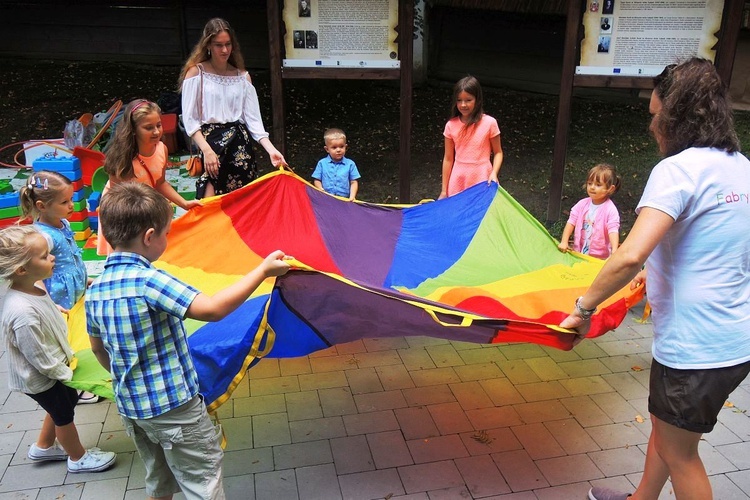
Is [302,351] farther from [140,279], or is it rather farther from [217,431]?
[140,279]

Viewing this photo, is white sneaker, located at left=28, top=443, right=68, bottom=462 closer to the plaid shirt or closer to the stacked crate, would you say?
the plaid shirt

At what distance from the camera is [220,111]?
12.7 feet

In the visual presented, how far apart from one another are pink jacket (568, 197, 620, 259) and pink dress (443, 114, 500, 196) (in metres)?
0.66

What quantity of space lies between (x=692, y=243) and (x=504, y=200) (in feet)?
6.70

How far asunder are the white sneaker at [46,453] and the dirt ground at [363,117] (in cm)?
434

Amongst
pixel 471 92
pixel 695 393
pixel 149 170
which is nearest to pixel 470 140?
pixel 471 92

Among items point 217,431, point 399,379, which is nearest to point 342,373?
point 399,379

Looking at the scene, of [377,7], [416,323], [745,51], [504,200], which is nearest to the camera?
[416,323]

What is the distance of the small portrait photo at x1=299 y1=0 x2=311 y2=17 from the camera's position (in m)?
5.10

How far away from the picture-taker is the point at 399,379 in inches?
137

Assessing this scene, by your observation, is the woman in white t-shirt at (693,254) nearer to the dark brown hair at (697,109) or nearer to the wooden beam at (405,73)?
the dark brown hair at (697,109)

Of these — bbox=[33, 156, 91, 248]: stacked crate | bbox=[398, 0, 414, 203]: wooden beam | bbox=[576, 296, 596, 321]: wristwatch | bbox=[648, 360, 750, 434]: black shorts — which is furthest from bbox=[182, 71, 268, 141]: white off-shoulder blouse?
bbox=[648, 360, 750, 434]: black shorts

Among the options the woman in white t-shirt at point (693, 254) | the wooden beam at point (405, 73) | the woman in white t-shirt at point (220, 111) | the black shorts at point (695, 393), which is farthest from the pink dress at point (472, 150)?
the black shorts at point (695, 393)

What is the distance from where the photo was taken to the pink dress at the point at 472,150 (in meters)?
4.23
